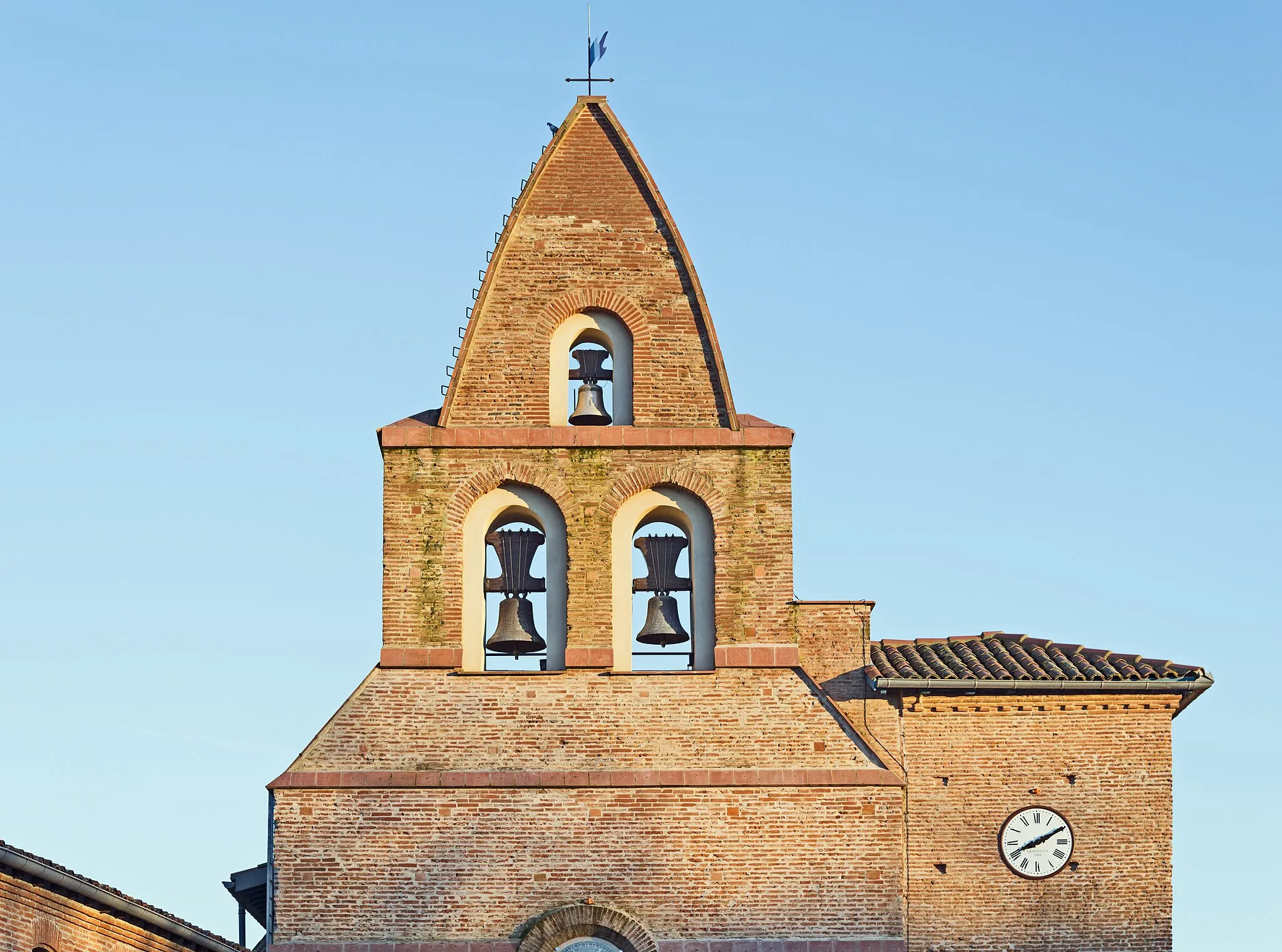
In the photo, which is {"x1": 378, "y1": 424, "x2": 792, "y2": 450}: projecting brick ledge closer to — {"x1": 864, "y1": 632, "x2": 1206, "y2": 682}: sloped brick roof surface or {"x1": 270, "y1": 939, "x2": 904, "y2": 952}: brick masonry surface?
{"x1": 864, "y1": 632, "x2": 1206, "y2": 682}: sloped brick roof surface

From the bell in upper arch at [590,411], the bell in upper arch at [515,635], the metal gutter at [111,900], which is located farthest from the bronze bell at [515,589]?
the metal gutter at [111,900]

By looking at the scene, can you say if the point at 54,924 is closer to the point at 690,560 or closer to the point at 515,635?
the point at 515,635

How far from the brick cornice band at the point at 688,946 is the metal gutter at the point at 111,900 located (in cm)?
177

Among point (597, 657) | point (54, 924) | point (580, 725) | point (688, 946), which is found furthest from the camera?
point (597, 657)

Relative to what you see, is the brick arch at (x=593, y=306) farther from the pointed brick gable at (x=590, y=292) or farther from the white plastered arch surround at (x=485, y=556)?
the white plastered arch surround at (x=485, y=556)

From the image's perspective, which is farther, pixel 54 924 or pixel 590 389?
pixel 590 389

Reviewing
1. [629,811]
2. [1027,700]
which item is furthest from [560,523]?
[1027,700]

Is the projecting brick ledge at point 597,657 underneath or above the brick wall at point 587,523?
underneath

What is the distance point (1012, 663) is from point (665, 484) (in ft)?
14.6

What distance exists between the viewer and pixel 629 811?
25359mm

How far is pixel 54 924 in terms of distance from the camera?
24469 mm

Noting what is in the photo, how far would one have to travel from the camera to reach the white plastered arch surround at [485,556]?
26.3 meters

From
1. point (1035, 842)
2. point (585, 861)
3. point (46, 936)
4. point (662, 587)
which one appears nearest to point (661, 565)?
point (662, 587)

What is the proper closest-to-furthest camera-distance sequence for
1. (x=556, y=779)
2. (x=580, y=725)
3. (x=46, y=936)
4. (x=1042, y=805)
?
1. (x=46, y=936)
2. (x=556, y=779)
3. (x=580, y=725)
4. (x=1042, y=805)
